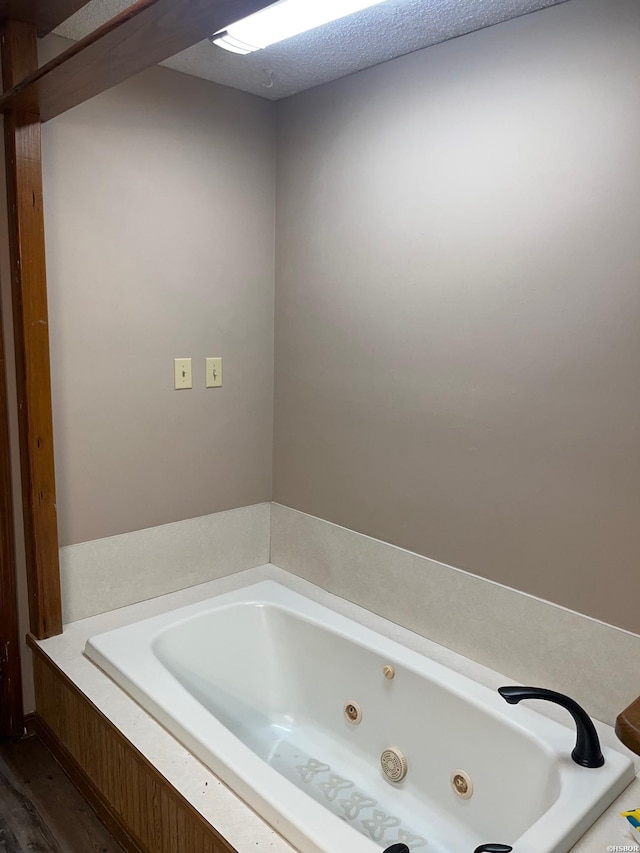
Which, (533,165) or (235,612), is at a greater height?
(533,165)

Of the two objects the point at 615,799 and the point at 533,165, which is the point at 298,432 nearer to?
the point at 533,165

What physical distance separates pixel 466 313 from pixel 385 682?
116cm

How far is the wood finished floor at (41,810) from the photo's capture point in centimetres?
178

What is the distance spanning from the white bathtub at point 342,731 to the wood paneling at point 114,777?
106 millimetres

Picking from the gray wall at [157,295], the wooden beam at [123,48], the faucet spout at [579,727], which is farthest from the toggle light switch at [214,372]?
the faucet spout at [579,727]

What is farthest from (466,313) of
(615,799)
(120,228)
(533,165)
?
(615,799)

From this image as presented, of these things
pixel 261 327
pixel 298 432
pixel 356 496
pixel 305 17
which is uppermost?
pixel 305 17

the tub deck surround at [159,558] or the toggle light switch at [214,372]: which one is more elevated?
the toggle light switch at [214,372]

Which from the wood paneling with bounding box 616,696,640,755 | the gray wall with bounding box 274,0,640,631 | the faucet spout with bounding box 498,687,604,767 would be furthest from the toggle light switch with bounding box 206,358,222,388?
the wood paneling with bounding box 616,696,640,755

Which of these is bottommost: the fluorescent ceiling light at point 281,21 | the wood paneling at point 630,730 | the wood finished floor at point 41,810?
the wood finished floor at point 41,810

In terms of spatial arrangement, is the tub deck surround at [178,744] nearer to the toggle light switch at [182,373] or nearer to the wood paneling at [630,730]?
the wood paneling at [630,730]

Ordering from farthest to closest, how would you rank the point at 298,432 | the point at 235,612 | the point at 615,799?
1. the point at 298,432
2. the point at 235,612
3. the point at 615,799

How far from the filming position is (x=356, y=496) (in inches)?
92.7

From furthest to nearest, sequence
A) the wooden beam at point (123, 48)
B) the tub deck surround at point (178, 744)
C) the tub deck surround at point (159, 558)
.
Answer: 1. the tub deck surround at point (159, 558)
2. the tub deck surround at point (178, 744)
3. the wooden beam at point (123, 48)
